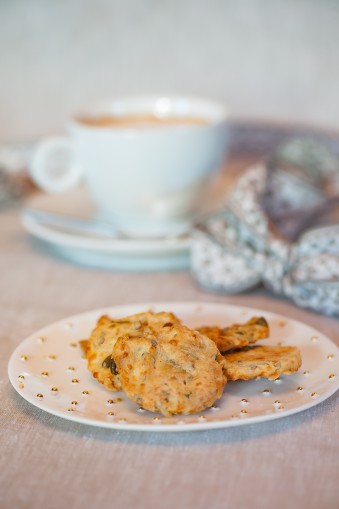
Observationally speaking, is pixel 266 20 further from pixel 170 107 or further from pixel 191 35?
pixel 170 107

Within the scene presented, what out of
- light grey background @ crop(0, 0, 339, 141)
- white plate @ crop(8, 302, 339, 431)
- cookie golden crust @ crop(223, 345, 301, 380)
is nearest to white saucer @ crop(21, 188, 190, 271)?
white plate @ crop(8, 302, 339, 431)

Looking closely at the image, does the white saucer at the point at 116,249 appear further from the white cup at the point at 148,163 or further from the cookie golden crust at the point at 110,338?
the cookie golden crust at the point at 110,338

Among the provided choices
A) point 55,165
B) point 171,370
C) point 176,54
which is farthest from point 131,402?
point 176,54

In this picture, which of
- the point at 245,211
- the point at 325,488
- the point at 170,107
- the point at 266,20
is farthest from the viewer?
the point at 266,20

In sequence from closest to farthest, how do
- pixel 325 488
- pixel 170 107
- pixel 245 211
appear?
pixel 325 488
pixel 245 211
pixel 170 107

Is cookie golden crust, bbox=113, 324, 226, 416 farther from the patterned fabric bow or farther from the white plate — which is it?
the patterned fabric bow

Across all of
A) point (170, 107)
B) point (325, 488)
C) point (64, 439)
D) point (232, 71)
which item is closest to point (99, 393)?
point (64, 439)

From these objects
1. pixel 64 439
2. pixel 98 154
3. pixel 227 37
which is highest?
pixel 227 37
